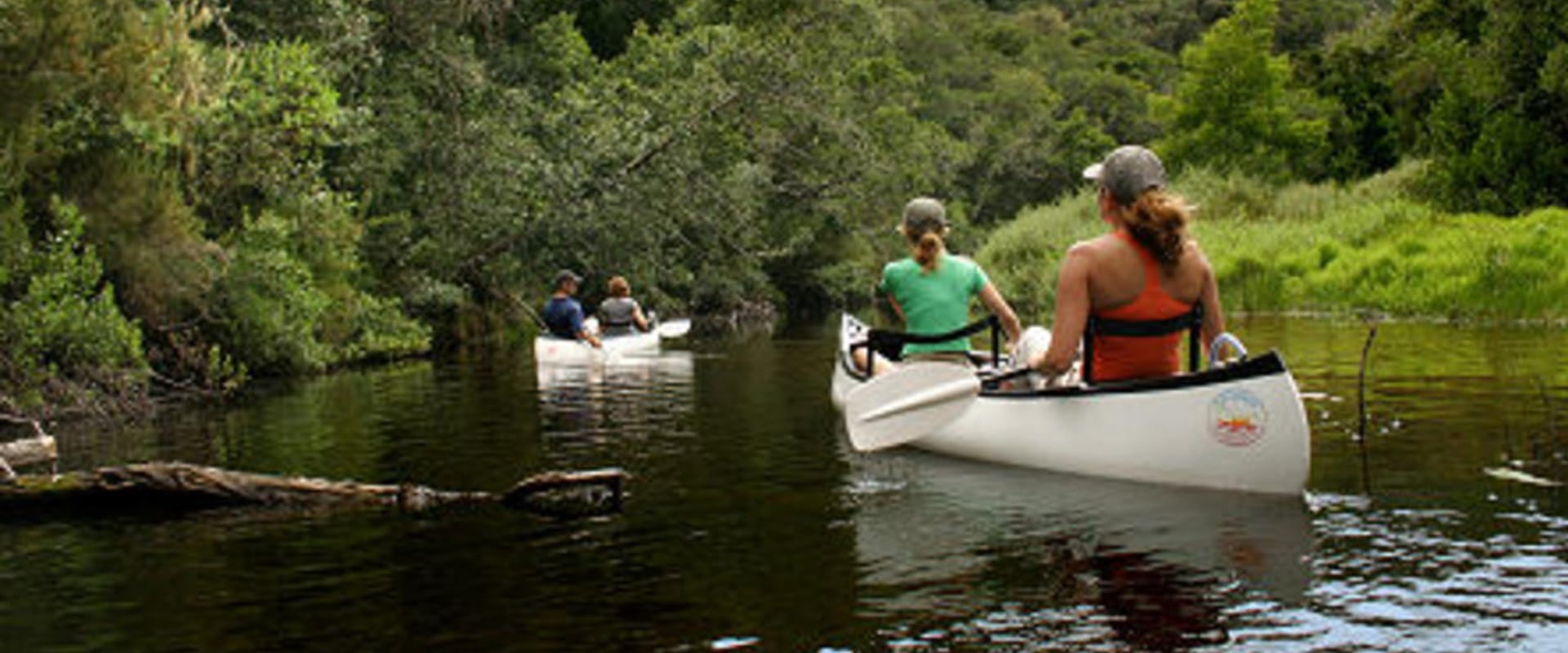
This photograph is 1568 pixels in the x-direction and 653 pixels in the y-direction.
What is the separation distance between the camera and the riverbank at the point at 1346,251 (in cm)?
2100

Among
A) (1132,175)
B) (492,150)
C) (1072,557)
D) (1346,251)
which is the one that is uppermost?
(492,150)

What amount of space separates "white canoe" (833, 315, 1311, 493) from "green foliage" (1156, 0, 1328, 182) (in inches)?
1524

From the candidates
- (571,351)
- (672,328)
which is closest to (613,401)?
(571,351)

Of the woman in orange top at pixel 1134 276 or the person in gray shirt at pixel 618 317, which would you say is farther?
the person in gray shirt at pixel 618 317

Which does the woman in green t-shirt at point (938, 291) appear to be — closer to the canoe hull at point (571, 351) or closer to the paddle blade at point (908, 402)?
the paddle blade at point (908, 402)

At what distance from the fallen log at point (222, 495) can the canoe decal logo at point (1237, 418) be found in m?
2.91

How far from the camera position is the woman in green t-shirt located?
10258 mm

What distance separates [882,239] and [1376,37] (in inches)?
521

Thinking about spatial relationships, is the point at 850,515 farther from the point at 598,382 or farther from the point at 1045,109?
the point at 1045,109

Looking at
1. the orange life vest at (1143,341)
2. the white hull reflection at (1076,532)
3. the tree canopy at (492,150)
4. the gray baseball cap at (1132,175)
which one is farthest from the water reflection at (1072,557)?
the tree canopy at (492,150)

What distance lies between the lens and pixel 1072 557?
6.51 m

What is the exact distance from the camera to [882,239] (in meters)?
43.0

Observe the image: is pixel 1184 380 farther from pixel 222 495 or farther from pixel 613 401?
pixel 613 401

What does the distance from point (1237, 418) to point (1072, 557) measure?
55.7 inches
